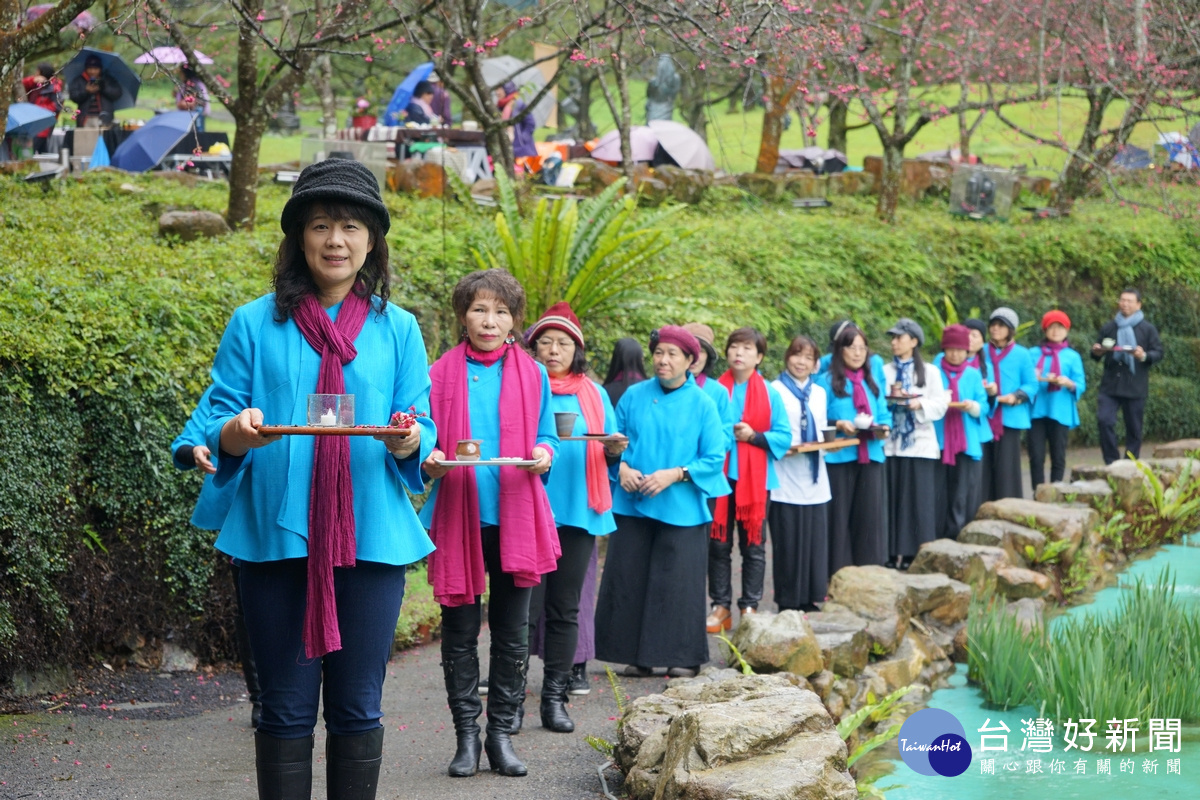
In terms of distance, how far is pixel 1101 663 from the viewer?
18.5 feet

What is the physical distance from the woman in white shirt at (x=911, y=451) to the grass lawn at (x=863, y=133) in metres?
16.0

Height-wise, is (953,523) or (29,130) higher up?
(29,130)

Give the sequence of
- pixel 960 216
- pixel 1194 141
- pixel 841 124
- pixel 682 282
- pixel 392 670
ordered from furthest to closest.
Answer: pixel 841 124, pixel 960 216, pixel 1194 141, pixel 682 282, pixel 392 670

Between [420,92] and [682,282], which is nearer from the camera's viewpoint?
[682,282]

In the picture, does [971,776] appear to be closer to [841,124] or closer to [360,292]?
[360,292]

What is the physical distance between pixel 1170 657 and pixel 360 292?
4376 mm

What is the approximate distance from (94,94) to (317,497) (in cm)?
1493

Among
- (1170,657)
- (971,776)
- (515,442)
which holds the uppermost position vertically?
(515,442)

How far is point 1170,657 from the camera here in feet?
19.8

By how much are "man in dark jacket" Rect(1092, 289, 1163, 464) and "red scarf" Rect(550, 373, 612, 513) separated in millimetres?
8963

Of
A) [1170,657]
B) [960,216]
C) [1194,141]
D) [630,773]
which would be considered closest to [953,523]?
[1170,657]

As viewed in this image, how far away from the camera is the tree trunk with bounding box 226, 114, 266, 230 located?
1005 centimetres

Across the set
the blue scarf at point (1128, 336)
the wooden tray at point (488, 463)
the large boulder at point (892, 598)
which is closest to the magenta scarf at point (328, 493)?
the wooden tray at point (488, 463)

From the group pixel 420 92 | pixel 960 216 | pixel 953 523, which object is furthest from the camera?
pixel 420 92
